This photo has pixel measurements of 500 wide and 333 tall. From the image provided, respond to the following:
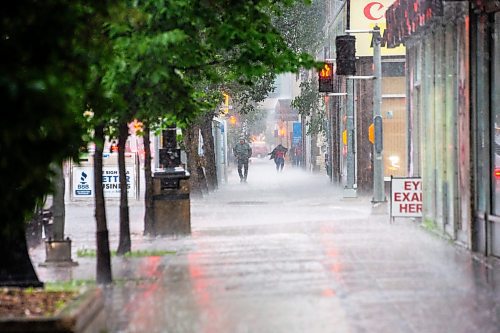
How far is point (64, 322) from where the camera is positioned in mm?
7543

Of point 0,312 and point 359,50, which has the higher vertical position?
point 359,50

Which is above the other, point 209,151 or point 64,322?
point 209,151

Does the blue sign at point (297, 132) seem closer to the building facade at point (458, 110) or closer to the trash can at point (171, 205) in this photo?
the building facade at point (458, 110)

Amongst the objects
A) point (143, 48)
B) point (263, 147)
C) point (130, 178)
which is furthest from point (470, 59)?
point (263, 147)

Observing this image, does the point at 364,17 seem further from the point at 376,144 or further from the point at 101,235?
the point at 101,235

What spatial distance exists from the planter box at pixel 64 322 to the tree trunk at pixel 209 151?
1254 inches

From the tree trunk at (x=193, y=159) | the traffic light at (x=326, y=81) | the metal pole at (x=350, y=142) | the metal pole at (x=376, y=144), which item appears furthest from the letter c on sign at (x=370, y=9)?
the metal pole at (x=376, y=144)

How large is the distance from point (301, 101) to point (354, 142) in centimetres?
823

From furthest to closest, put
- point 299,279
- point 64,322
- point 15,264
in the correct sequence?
point 299,279 < point 15,264 < point 64,322

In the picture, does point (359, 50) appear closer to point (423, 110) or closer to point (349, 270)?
point (423, 110)

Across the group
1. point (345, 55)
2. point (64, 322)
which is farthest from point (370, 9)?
point (64, 322)

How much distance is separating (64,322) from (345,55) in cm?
2249

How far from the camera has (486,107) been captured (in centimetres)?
1769

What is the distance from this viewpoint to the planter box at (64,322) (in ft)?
24.7
